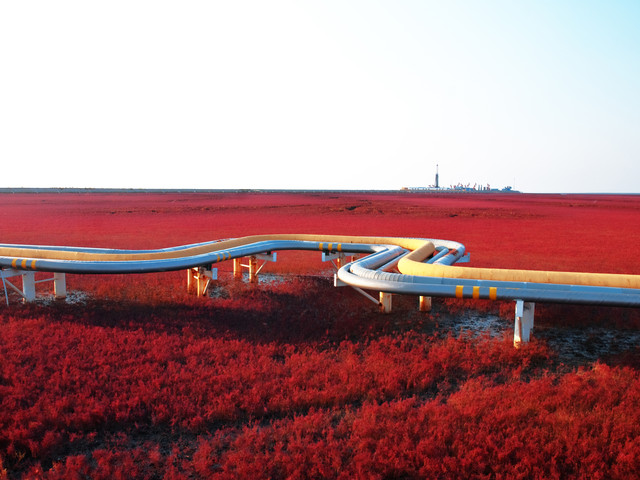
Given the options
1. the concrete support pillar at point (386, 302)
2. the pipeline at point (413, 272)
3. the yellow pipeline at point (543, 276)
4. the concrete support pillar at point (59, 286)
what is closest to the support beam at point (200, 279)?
the pipeline at point (413, 272)

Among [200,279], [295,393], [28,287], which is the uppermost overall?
[200,279]

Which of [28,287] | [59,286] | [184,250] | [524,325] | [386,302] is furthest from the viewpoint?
[59,286]

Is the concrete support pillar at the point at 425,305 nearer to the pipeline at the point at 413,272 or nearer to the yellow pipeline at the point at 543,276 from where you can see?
the pipeline at the point at 413,272

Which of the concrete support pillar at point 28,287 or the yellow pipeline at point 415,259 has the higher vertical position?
the yellow pipeline at point 415,259

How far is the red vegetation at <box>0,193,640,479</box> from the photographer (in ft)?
19.7

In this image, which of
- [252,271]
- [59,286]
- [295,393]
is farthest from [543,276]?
[59,286]

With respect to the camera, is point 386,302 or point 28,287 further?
point 28,287

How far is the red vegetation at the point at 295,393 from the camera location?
6.02 meters

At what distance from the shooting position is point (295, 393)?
7.74 metres

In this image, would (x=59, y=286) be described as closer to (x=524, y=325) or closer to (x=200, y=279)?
(x=200, y=279)

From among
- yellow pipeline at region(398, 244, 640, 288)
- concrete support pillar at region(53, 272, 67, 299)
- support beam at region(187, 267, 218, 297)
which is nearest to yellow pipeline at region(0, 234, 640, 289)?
yellow pipeline at region(398, 244, 640, 288)

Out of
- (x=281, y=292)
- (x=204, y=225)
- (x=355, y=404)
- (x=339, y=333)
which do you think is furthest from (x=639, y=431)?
(x=204, y=225)

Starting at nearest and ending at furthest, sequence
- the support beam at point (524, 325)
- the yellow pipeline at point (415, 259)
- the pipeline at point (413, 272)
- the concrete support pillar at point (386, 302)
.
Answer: the pipeline at point (413, 272) → the support beam at point (524, 325) → the yellow pipeline at point (415, 259) → the concrete support pillar at point (386, 302)

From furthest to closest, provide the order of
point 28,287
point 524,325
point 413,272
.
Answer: point 28,287
point 413,272
point 524,325
